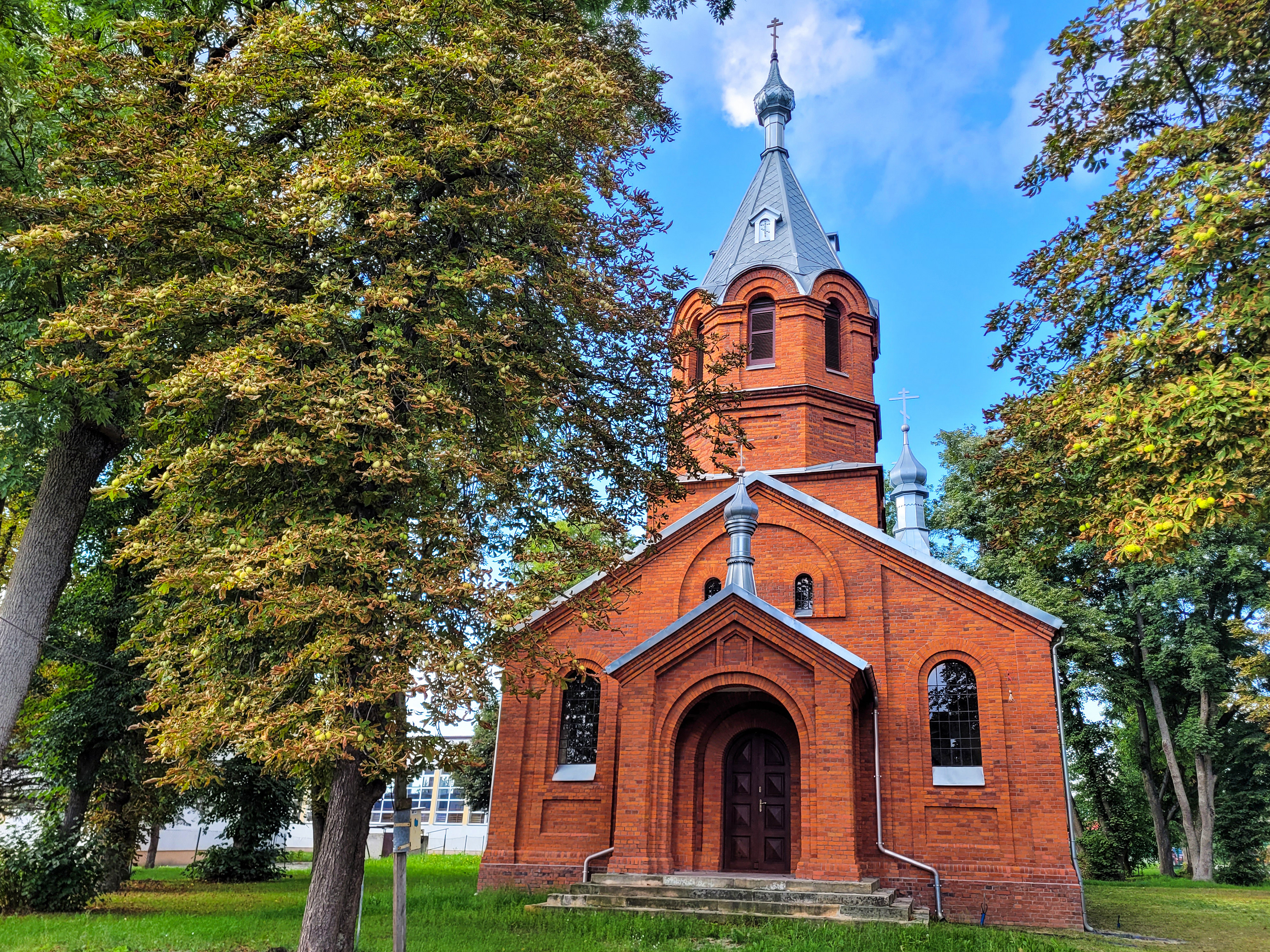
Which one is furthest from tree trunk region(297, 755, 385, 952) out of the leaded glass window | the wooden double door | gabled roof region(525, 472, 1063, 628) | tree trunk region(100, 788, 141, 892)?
tree trunk region(100, 788, 141, 892)

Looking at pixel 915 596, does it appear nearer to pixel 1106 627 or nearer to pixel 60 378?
pixel 60 378

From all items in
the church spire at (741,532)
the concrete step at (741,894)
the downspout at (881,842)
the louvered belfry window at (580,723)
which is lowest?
the concrete step at (741,894)

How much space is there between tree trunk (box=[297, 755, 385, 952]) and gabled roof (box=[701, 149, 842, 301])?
46.0ft

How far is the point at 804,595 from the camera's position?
16.3 m

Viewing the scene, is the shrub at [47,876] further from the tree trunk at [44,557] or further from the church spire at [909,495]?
the church spire at [909,495]

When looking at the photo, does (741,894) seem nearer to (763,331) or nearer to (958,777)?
(958,777)

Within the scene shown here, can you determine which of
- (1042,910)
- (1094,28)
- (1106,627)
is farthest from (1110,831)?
(1094,28)

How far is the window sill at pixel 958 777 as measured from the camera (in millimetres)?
14000

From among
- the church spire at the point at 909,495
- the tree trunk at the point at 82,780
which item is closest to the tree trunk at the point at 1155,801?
the church spire at the point at 909,495

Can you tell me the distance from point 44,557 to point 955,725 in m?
13.1

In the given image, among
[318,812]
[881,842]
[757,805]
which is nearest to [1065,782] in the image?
[881,842]

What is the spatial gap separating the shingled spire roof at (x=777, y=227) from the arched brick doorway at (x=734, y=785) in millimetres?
9256

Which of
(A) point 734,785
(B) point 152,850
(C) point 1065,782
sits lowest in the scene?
(B) point 152,850

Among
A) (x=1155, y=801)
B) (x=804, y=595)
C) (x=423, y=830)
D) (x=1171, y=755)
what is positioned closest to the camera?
(x=804, y=595)
